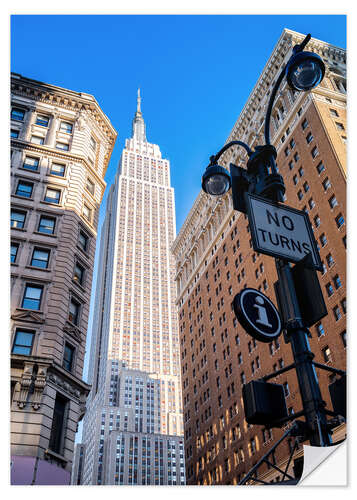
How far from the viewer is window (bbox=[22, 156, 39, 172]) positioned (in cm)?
2863

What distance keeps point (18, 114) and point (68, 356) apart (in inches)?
652

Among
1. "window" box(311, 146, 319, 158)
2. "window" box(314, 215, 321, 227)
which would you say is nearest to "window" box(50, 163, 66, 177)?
"window" box(314, 215, 321, 227)

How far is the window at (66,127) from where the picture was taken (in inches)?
1254

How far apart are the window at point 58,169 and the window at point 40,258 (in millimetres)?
6147

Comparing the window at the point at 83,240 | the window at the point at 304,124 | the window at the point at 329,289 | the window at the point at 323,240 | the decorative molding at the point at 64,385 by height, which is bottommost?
the decorative molding at the point at 64,385

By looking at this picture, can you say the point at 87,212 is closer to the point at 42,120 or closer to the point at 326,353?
the point at 42,120

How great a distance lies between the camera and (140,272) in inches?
6688

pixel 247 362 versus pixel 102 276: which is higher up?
pixel 102 276

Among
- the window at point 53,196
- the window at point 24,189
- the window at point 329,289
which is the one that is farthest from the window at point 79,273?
the window at point 329,289

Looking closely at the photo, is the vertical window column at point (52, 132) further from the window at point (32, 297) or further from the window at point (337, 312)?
the window at point (337, 312)

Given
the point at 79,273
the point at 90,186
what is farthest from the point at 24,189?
the point at 79,273
